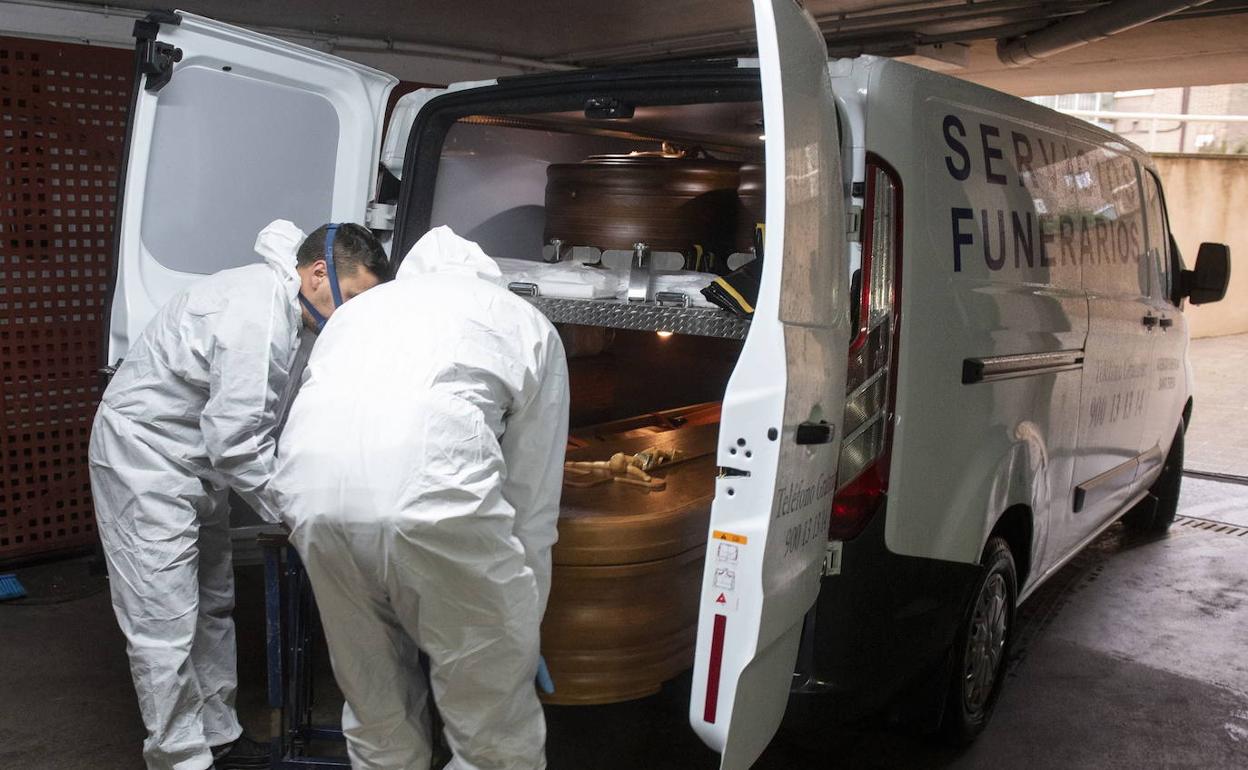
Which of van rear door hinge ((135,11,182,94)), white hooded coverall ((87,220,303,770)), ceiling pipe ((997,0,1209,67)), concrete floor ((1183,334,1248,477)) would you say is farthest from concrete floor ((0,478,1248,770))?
concrete floor ((1183,334,1248,477))

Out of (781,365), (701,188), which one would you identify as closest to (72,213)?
(701,188)

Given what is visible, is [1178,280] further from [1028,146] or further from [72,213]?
[72,213]

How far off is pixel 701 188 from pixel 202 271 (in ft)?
5.61

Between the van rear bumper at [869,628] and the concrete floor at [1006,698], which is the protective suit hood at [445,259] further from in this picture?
the concrete floor at [1006,698]

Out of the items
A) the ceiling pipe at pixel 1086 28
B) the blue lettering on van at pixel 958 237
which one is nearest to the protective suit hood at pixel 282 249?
the blue lettering on van at pixel 958 237

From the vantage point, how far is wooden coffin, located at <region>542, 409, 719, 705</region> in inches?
116

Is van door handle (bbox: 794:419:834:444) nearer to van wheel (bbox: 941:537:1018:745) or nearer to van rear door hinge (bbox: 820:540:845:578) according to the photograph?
van rear door hinge (bbox: 820:540:845:578)

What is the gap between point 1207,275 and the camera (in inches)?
197

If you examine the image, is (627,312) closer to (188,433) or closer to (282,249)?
(282,249)

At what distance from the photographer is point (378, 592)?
2484mm

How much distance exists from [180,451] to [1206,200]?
13560 mm

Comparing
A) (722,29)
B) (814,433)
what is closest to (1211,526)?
(722,29)

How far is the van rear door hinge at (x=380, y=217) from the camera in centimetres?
386

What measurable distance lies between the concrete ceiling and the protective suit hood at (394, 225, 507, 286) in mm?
3670
